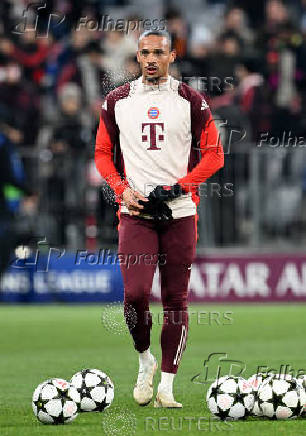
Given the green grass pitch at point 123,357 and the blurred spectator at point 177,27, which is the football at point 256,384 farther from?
the blurred spectator at point 177,27

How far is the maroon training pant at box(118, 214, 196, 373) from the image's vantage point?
28.7ft

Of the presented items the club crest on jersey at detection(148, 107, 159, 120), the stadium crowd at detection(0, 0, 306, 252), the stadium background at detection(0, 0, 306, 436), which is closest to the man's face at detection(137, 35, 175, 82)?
the club crest on jersey at detection(148, 107, 159, 120)

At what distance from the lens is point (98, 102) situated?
62.1ft

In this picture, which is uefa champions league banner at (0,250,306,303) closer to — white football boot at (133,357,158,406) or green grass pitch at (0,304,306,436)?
green grass pitch at (0,304,306,436)

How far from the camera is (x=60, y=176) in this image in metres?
18.6

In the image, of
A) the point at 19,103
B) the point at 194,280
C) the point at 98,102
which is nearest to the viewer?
the point at 98,102

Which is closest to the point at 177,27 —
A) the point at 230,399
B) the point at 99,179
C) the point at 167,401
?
the point at 99,179

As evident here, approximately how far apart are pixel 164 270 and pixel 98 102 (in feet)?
33.9

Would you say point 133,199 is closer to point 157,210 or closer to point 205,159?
point 157,210

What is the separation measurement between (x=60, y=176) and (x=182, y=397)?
31.4 feet

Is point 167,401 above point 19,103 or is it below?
below

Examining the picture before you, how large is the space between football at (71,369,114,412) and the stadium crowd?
30.5 ft

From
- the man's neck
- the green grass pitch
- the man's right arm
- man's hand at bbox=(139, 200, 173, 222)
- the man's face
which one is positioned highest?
the man's face

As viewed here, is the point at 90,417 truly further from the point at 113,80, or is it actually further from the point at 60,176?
the point at 60,176
